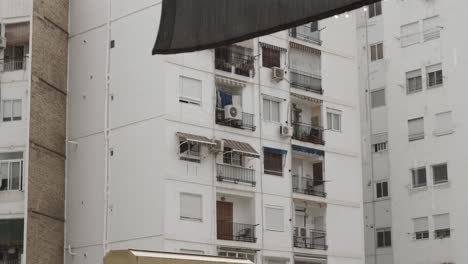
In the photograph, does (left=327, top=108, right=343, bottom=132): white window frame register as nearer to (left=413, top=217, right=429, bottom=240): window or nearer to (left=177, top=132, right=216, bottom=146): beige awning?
(left=413, top=217, right=429, bottom=240): window

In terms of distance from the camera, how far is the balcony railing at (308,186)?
4469 centimetres

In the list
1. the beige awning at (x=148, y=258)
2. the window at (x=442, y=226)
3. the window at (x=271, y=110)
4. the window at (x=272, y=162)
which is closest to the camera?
the beige awning at (x=148, y=258)

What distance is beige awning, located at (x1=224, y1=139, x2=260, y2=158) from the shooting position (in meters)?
41.4

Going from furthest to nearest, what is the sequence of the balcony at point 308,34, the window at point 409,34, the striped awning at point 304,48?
1. the window at point 409,34
2. the balcony at point 308,34
3. the striped awning at point 304,48

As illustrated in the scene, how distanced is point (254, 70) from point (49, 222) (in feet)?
38.0

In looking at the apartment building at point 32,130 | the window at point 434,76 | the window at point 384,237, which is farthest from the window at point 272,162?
the window at point 434,76

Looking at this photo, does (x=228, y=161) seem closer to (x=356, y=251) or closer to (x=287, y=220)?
(x=287, y=220)

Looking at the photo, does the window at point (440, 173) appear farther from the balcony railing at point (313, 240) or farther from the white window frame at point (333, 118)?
the balcony railing at point (313, 240)

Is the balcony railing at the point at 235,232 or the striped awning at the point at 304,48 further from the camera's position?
the striped awning at the point at 304,48

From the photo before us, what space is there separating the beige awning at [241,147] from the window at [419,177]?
12967 mm

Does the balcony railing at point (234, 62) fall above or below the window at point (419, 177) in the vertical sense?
above

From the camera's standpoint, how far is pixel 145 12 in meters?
41.4

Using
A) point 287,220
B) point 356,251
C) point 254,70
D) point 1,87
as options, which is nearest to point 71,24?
point 1,87

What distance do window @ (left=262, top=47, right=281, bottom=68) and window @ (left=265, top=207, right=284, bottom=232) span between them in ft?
22.6
